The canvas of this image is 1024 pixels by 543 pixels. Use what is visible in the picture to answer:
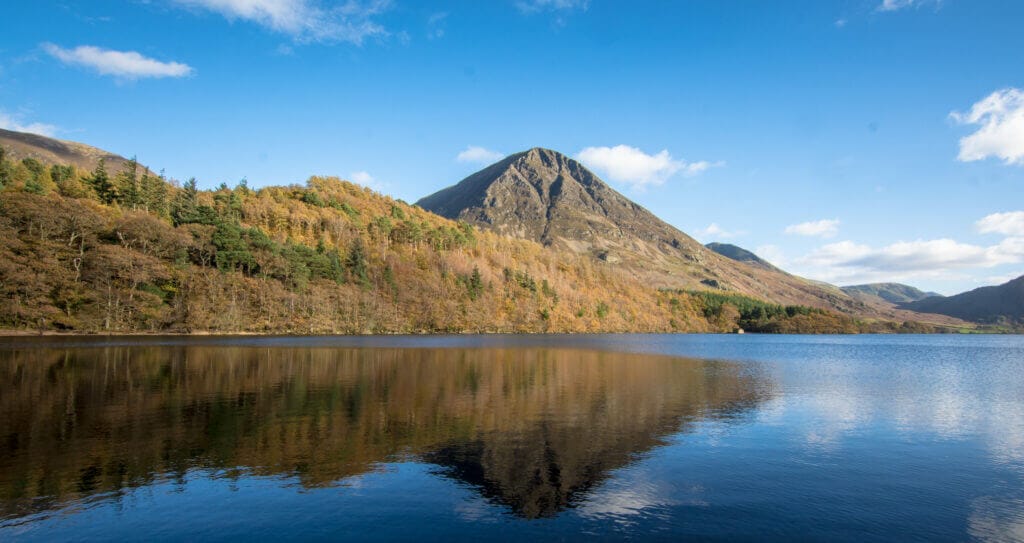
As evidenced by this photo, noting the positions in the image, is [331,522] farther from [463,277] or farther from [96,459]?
[463,277]

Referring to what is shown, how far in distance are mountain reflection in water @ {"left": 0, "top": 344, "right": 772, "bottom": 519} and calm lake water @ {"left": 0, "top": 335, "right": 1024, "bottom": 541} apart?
18cm

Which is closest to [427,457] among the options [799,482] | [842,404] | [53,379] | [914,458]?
[799,482]

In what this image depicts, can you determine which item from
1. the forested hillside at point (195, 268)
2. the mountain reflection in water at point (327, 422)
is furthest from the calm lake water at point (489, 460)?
the forested hillside at point (195, 268)

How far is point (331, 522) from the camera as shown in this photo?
17.2m

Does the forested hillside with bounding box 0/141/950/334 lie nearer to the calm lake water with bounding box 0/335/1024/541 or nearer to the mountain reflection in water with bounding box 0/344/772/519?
the mountain reflection in water with bounding box 0/344/772/519

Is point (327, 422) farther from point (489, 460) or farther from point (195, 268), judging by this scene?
point (195, 268)

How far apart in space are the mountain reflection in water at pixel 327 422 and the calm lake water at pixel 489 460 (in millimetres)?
177

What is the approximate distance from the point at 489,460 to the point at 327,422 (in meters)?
11.9

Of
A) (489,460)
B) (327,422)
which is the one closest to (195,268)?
(327,422)

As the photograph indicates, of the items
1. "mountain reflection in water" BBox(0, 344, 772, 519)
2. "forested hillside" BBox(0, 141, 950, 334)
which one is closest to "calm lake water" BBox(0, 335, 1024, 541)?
"mountain reflection in water" BBox(0, 344, 772, 519)

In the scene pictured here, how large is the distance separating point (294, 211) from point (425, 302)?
196 feet

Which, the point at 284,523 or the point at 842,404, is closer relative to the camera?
the point at 284,523

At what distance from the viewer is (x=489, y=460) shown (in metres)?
24.4

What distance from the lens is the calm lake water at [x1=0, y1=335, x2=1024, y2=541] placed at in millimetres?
17359
